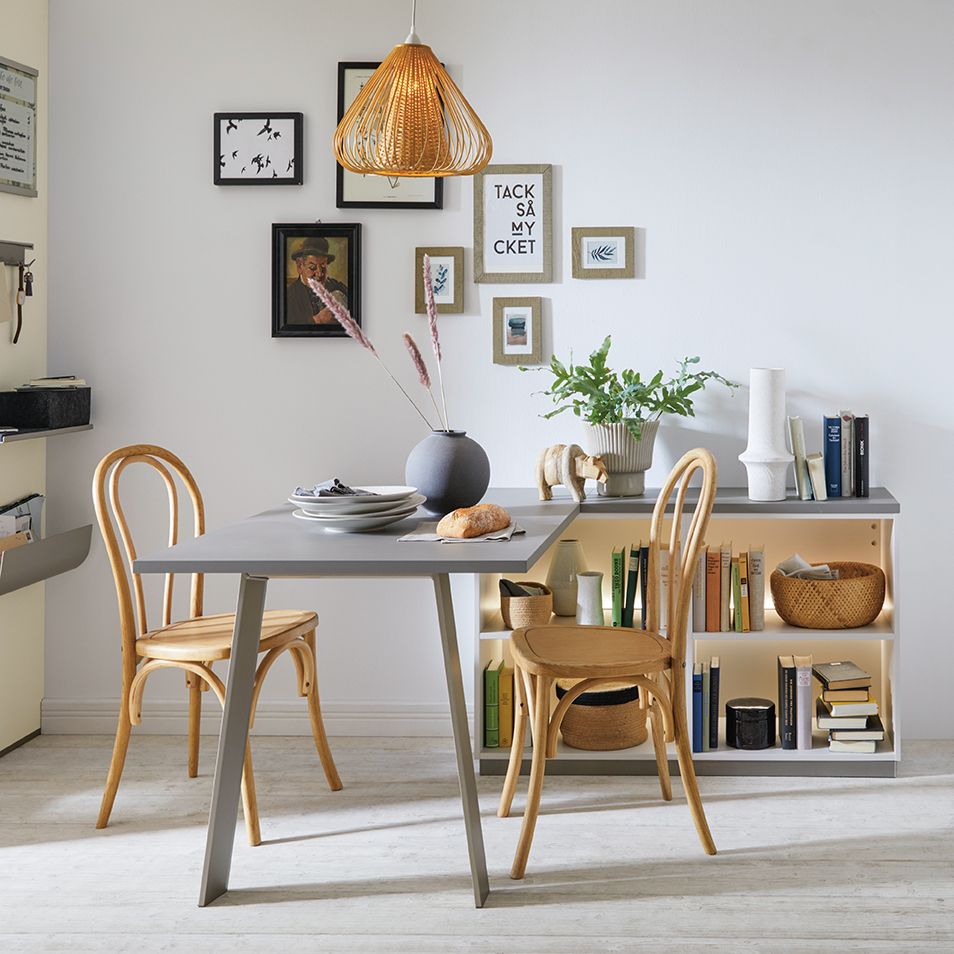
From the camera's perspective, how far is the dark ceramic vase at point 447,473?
2.71m

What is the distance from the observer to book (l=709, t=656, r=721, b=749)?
314cm

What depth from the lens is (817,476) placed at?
3.11 meters

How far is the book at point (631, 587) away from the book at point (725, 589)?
0.75 feet

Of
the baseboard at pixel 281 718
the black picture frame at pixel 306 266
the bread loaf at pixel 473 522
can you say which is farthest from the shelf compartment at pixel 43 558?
the bread loaf at pixel 473 522

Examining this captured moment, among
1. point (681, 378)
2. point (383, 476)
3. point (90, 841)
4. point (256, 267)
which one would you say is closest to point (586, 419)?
point (681, 378)

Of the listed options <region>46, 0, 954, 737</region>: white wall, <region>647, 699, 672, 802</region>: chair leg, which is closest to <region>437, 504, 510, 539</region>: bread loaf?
<region>647, 699, 672, 802</region>: chair leg

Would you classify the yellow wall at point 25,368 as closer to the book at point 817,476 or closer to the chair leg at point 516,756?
the chair leg at point 516,756

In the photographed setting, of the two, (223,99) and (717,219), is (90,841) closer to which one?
(223,99)

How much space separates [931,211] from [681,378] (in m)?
0.88

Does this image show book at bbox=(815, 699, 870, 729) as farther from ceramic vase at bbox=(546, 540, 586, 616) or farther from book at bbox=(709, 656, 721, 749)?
ceramic vase at bbox=(546, 540, 586, 616)

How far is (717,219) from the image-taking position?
3.38 m

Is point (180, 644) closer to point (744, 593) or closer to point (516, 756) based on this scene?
point (516, 756)

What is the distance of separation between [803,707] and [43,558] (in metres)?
2.17

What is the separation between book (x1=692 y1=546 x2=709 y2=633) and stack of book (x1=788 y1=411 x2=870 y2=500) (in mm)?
341
